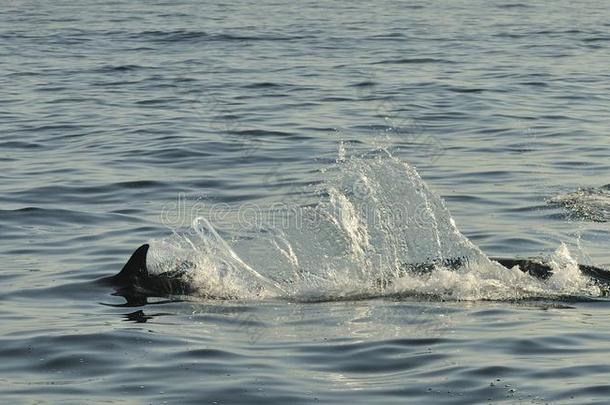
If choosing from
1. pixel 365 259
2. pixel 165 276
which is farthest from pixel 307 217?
pixel 165 276

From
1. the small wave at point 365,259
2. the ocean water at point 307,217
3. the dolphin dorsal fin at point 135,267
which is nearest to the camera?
the ocean water at point 307,217

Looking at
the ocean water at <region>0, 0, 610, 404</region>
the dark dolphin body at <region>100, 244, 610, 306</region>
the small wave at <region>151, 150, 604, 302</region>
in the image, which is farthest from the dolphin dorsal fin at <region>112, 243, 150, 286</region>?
the small wave at <region>151, 150, 604, 302</region>

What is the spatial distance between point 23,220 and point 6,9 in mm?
31165

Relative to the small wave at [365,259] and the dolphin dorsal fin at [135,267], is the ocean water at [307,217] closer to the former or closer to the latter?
the small wave at [365,259]

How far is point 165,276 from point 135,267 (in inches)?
15.0

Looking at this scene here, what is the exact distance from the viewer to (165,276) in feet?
41.6

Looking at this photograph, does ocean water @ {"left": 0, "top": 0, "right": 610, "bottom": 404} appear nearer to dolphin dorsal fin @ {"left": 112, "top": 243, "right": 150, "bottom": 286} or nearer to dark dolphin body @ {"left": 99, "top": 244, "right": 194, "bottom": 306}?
dark dolphin body @ {"left": 99, "top": 244, "right": 194, "bottom": 306}

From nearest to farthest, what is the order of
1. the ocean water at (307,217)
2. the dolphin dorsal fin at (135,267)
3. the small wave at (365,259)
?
the ocean water at (307,217), the small wave at (365,259), the dolphin dorsal fin at (135,267)

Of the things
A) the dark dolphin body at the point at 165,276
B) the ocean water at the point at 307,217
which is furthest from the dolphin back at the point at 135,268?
the ocean water at the point at 307,217

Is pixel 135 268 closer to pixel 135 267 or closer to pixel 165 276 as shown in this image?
pixel 135 267

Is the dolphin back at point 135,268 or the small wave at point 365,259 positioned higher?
the dolphin back at point 135,268

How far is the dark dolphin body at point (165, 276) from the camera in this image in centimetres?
1230

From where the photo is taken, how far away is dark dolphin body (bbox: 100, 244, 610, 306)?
40.4ft

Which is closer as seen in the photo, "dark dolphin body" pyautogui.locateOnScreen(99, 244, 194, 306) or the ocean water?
the ocean water
